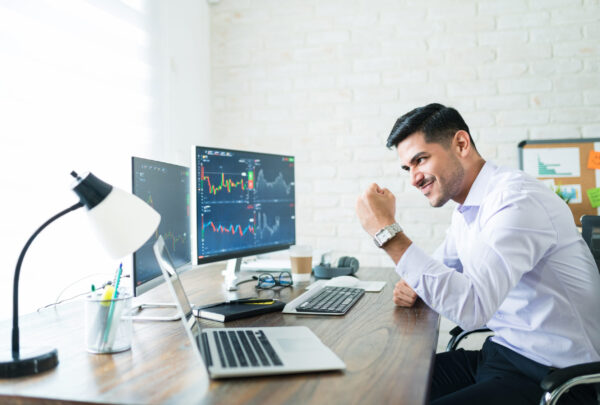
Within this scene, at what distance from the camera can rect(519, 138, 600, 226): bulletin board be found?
8.25 feet

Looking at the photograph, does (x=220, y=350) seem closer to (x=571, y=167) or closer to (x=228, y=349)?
(x=228, y=349)

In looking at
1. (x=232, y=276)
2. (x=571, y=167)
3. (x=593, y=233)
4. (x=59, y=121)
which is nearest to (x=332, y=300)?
(x=232, y=276)

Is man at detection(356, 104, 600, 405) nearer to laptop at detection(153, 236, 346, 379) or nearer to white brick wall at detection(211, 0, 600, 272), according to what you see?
laptop at detection(153, 236, 346, 379)

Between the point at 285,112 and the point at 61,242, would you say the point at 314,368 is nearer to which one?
the point at 61,242

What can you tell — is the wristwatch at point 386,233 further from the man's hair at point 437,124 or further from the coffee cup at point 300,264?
the coffee cup at point 300,264

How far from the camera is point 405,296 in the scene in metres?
1.43

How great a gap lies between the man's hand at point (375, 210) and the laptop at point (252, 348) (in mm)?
327

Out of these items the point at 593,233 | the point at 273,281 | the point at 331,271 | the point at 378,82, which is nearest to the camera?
the point at 593,233

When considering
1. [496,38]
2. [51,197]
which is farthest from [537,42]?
[51,197]

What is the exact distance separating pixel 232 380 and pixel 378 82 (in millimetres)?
2176

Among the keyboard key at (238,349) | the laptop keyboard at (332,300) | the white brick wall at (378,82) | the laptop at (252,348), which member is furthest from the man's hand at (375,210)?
the white brick wall at (378,82)

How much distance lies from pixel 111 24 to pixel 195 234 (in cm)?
115

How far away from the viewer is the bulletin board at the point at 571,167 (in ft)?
8.25

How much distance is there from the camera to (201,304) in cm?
146
